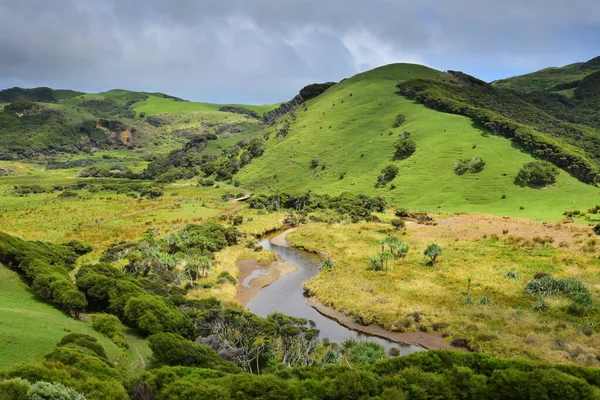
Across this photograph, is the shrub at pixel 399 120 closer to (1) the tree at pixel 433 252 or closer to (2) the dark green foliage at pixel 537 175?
(2) the dark green foliage at pixel 537 175

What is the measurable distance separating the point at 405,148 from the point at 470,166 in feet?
83.3

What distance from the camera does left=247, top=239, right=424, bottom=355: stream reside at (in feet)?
133

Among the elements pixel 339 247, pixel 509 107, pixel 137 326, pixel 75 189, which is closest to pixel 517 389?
pixel 137 326

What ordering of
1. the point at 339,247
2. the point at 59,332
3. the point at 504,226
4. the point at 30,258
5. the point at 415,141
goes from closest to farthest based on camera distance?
the point at 59,332
the point at 30,258
the point at 339,247
the point at 504,226
the point at 415,141

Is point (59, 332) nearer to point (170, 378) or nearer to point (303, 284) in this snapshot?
point (170, 378)

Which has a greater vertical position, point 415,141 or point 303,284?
point 415,141

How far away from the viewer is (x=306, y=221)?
10175 centimetres

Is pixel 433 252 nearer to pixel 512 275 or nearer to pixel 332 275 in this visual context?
pixel 512 275

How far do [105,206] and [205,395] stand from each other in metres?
112

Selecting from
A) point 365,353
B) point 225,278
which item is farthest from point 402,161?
point 365,353

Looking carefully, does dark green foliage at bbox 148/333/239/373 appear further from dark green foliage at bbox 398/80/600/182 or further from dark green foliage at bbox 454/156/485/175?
dark green foliage at bbox 398/80/600/182

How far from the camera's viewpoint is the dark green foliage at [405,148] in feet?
452

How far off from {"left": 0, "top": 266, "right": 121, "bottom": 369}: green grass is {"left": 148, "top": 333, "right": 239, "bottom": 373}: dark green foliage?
373 centimetres

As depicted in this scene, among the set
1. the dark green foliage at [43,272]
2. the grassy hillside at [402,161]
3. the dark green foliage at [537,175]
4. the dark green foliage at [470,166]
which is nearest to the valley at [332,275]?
the dark green foliage at [43,272]
